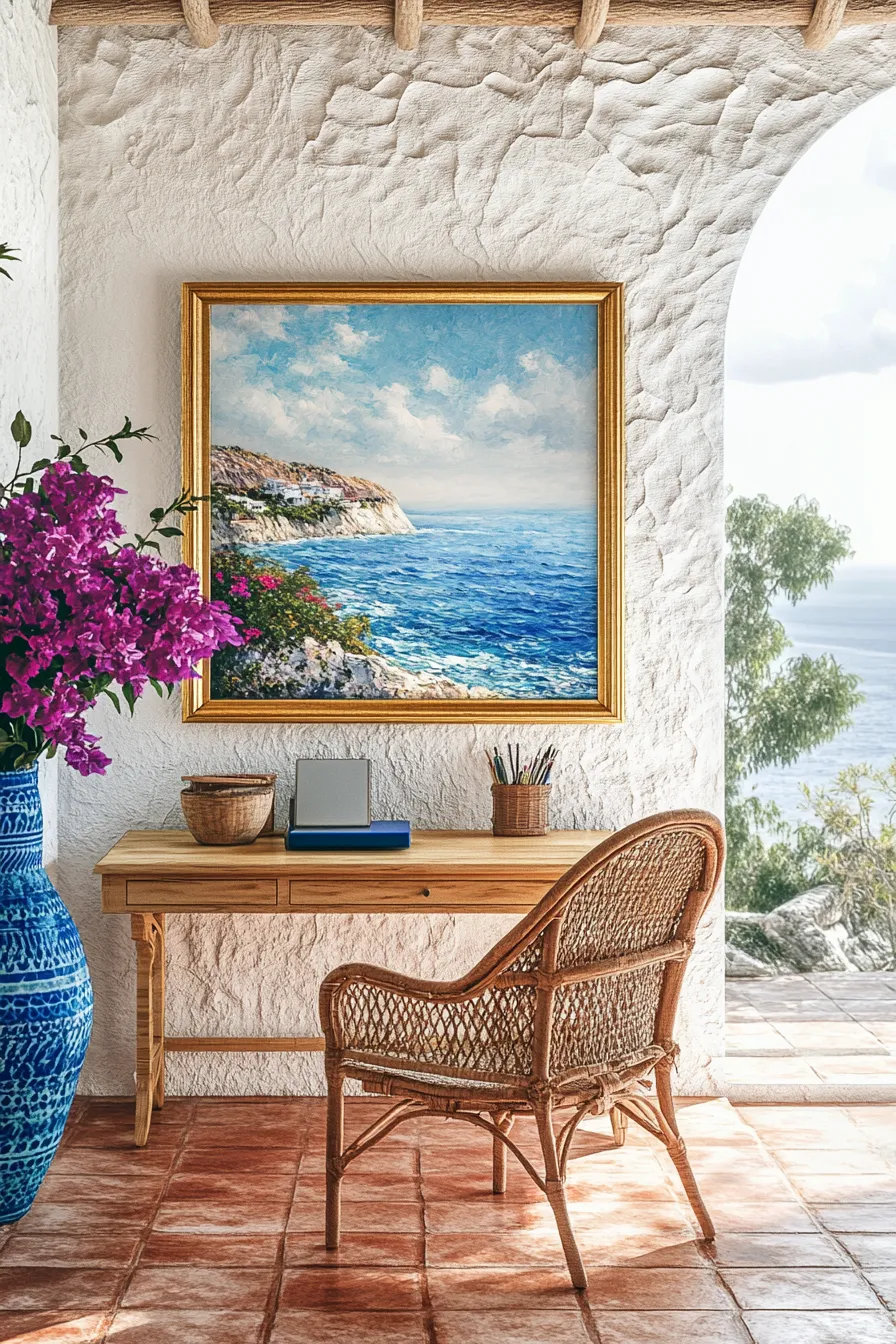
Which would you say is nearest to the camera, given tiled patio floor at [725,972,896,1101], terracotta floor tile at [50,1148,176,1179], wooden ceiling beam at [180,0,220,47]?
terracotta floor tile at [50,1148,176,1179]

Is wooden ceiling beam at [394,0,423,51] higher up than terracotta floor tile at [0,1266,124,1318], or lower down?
higher up

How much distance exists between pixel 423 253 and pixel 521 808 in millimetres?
1698

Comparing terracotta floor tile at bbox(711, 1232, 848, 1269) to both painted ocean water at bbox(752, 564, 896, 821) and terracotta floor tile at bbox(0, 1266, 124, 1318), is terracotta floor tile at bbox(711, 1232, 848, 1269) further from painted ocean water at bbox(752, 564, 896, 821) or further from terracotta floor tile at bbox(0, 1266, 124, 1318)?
painted ocean water at bbox(752, 564, 896, 821)

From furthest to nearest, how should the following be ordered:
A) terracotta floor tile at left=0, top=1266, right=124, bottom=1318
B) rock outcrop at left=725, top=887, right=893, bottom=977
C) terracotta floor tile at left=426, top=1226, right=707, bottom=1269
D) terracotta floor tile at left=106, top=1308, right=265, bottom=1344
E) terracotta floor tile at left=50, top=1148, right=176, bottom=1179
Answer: rock outcrop at left=725, top=887, right=893, bottom=977 < terracotta floor tile at left=50, top=1148, right=176, bottom=1179 < terracotta floor tile at left=426, top=1226, right=707, bottom=1269 < terracotta floor tile at left=0, top=1266, right=124, bottom=1318 < terracotta floor tile at left=106, top=1308, right=265, bottom=1344

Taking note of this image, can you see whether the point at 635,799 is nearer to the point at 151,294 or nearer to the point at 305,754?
the point at 305,754

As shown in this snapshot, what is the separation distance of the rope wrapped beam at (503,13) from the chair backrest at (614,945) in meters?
2.50

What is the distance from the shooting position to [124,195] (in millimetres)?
3689

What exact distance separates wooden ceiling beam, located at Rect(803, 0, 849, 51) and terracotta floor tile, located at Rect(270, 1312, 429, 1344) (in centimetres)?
357

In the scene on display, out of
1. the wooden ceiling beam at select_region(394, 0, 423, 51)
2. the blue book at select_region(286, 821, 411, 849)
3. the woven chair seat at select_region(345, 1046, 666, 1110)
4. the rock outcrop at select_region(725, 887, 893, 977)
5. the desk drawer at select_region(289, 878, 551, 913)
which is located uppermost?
the wooden ceiling beam at select_region(394, 0, 423, 51)

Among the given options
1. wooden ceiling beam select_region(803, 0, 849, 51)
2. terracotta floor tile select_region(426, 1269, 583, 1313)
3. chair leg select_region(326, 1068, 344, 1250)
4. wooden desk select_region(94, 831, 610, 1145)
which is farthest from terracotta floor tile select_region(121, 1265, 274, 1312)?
wooden ceiling beam select_region(803, 0, 849, 51)

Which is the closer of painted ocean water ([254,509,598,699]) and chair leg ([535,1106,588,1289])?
chair leg ([535,1106,588,1289])

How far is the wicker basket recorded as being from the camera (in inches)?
132

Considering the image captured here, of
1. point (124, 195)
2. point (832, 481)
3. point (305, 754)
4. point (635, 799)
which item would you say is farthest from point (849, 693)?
point (124, 195)

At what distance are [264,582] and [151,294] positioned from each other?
0.93 m
